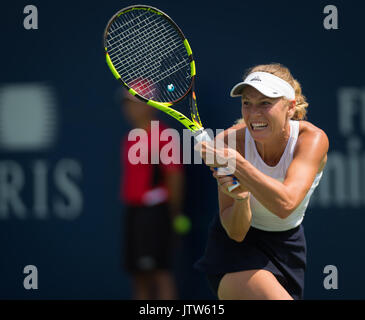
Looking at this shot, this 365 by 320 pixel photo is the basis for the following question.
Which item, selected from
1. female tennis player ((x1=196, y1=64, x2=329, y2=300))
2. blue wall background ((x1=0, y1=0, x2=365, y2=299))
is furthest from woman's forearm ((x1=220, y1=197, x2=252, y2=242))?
blue wall background ((x1=0, y1=0, x2=365, y2=299))

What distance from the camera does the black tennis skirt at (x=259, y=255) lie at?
2176 mm

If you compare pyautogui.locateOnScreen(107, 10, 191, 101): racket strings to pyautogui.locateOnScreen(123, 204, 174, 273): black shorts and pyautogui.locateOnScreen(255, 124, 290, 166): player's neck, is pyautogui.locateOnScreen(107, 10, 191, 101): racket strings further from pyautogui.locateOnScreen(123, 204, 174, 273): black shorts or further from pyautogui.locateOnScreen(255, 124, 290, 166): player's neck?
pyautogui.locateOnScreen(123, 204, 174, 273): black shorts

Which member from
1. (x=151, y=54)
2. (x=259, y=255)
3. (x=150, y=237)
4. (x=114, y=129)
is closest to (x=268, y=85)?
(x=259, y=255)

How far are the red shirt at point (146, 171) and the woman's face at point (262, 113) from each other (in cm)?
101

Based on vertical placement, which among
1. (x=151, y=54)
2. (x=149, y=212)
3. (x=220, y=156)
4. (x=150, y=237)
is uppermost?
(x=151, y=54)

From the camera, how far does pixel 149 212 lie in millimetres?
3111

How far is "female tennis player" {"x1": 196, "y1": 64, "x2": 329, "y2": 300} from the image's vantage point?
1.96 m

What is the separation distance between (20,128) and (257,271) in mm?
1956

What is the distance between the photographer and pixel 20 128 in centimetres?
360

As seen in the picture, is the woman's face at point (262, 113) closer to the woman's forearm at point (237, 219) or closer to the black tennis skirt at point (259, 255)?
the woman's forearm at point (237, 219)

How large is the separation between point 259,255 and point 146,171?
1.06 meters

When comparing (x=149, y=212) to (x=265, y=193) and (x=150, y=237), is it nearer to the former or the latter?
(x=150, y=237)

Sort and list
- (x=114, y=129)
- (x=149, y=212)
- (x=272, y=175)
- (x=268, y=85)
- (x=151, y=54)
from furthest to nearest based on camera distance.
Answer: (x=114, y=129) < (x=149, y=212) < (x=151, y=54) < (x=272, y=175) < (x=268, y=85)

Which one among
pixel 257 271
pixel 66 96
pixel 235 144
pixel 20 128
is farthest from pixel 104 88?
pixel 257 271
